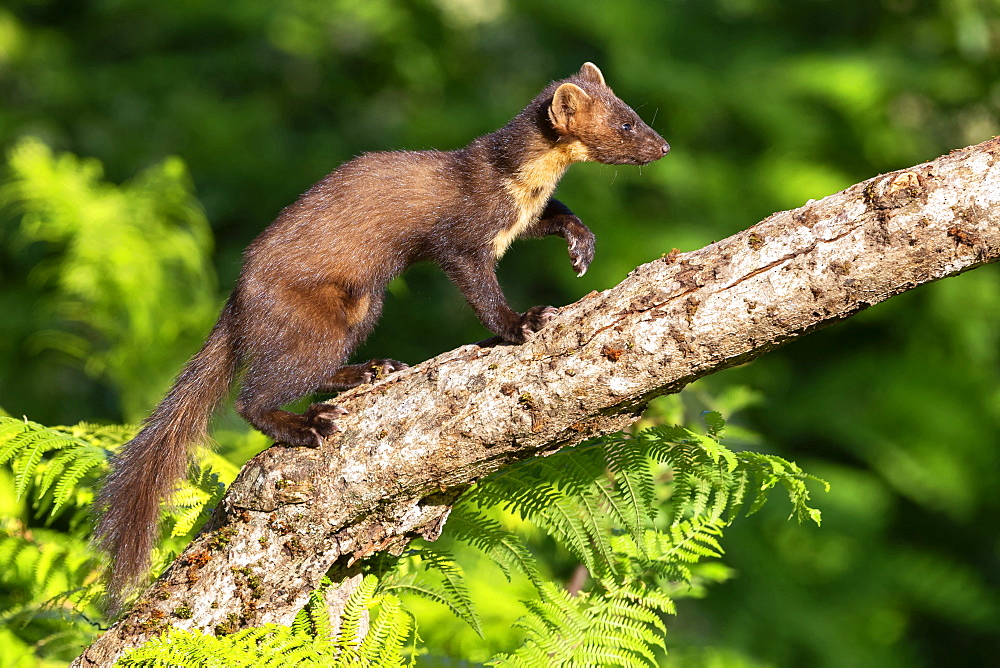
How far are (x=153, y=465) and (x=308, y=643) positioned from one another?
913mm

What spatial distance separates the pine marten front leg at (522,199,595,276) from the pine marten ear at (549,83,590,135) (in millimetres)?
296

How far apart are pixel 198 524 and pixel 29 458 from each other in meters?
0.53

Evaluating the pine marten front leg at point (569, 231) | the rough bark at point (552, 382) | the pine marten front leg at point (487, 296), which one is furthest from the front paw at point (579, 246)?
the rough bark at point (552, 382)

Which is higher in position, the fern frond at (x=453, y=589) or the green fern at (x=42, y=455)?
the green fern at (x=42, y=455)

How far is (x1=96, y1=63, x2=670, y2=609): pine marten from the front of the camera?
295 cm

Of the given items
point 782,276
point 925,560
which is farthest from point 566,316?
point 925,560

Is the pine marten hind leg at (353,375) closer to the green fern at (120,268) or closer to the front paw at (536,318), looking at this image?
the front paw at (536,318)

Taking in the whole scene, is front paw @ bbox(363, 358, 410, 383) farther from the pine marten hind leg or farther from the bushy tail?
the bushy tail

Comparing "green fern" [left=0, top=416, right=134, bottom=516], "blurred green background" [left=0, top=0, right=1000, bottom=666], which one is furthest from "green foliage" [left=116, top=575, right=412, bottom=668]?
"blurred green background" [left=0, top=0, right=1000, bottom=666]

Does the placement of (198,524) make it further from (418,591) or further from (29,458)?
(418,591)

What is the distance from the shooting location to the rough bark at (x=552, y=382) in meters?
2.03

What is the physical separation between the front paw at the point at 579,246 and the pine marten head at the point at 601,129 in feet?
0.99

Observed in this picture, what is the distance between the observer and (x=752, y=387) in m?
7.34

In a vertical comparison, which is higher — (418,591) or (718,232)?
(418,591)
